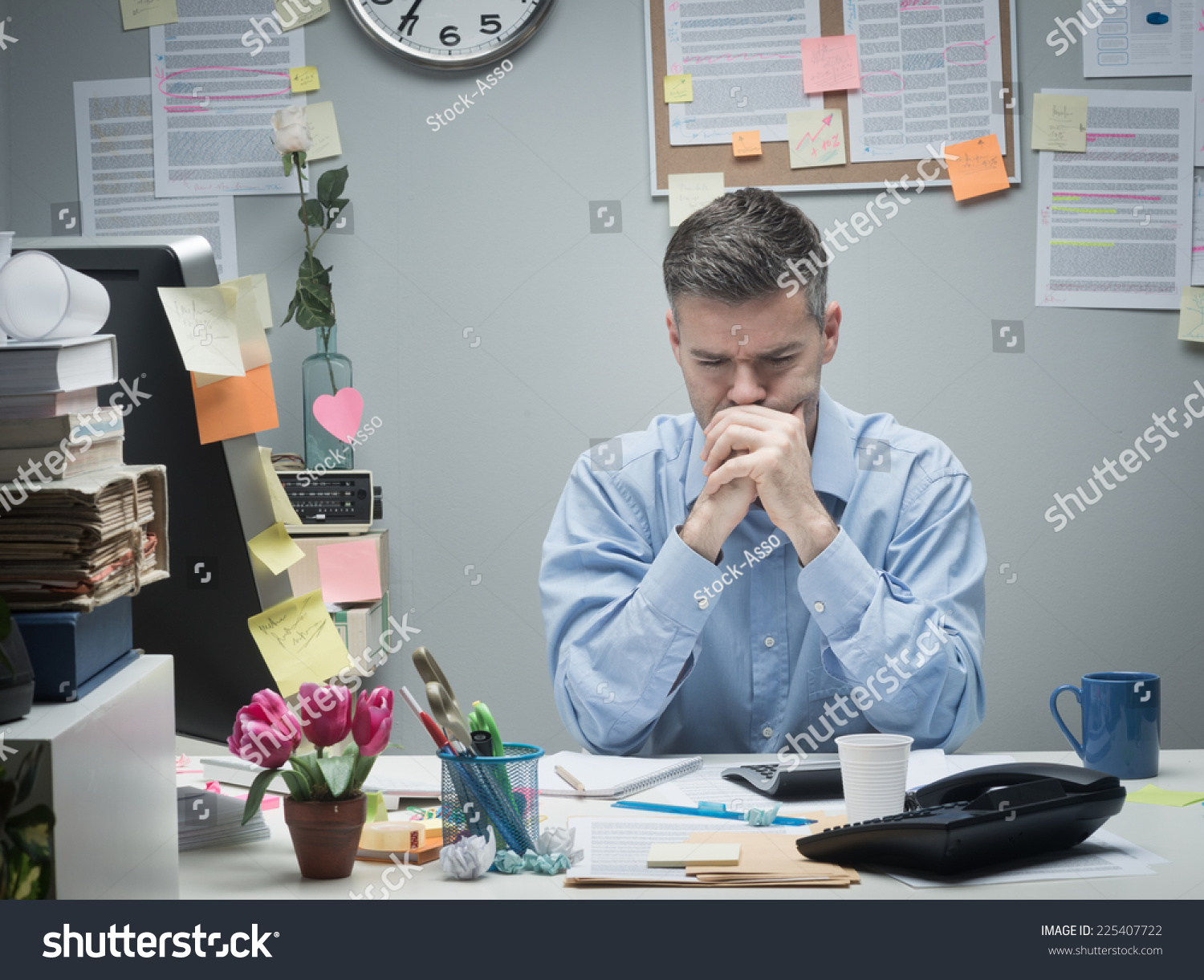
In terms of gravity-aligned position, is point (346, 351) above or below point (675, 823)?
above

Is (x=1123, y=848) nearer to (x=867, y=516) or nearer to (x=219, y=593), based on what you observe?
(x=867, y=516)

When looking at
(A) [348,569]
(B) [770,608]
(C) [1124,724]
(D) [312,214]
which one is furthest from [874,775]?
(D) [312,214]

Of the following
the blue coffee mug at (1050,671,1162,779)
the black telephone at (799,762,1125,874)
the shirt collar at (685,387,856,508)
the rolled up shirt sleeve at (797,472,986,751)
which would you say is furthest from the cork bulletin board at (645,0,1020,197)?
the black telephone at (799,762,1125,874)

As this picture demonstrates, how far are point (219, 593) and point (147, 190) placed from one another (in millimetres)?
1891

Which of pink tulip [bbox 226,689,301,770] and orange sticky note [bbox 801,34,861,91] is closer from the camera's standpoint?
pink tulip [bbox 226,689,301,770]

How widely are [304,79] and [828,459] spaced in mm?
1666

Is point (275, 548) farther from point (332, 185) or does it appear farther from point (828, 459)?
point (332, 185)

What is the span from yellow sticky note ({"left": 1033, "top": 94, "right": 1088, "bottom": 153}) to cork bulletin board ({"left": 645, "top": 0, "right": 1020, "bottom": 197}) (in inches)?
1.8

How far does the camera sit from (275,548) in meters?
0.96

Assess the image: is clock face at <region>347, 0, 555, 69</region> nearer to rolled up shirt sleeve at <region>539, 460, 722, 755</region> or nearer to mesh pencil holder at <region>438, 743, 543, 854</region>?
rolled up shirt sleeve at <region>539, 460, 722, 755</region>

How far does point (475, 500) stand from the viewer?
8.35 feet

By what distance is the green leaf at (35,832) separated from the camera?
0.64 m

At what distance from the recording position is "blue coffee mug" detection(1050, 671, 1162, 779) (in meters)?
1.14
